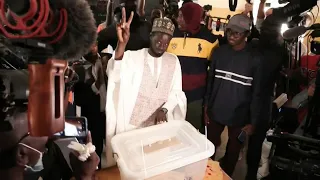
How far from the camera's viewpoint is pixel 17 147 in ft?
1.62

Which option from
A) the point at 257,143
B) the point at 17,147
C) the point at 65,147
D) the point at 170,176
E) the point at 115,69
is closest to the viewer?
the point at 17,147

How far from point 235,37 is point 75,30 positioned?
1.40 m

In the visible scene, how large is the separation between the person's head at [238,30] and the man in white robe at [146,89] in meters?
0.50

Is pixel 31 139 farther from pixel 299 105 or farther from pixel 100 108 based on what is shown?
pixel 299 105

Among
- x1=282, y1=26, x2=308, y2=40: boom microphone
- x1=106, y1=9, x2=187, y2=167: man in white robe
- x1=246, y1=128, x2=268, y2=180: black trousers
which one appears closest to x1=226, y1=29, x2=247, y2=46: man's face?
x1=282, y1=26, x2=308, y2=40: boom microphone

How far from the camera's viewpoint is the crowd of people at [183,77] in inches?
53.9

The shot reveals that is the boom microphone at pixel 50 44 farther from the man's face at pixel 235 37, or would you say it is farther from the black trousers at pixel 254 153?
the black trousers at pixel 254 153

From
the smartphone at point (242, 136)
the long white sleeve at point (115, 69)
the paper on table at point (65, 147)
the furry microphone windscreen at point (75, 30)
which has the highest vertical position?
the furry microphone windscreen at point (75, 30)

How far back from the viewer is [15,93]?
43cm

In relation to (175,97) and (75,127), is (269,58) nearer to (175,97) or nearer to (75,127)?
(175,97)

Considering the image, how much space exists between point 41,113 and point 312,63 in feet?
6.73

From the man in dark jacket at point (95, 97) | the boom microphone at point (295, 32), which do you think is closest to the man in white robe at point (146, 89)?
the man in dark jacket at point (95, 97)

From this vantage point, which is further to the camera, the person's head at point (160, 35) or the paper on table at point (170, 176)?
the person's head at point (160, 35)

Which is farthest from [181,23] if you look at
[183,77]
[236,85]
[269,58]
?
[269,58]
